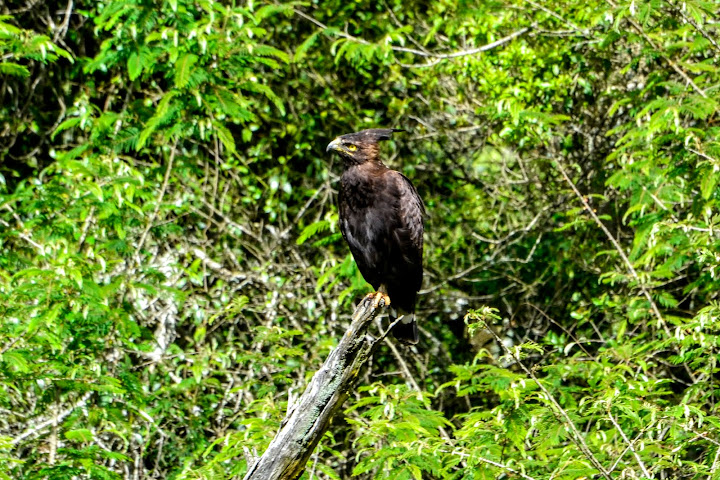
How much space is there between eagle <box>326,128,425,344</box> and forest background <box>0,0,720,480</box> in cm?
60

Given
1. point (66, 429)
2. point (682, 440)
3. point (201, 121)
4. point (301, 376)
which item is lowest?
point (301, 376)

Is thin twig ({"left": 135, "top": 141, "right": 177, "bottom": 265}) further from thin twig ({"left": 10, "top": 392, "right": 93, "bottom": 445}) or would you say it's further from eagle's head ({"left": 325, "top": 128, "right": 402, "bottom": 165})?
eagle's head ({"left": 325, "top": 128, "right": 402, "bottom": 165})

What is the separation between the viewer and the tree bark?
317cm

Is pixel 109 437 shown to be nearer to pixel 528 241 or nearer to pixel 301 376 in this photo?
pixel 301 376

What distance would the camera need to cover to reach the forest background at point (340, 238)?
4484mm

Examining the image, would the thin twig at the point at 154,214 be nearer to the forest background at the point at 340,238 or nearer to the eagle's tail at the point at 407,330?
the forest background at the point at 340,238

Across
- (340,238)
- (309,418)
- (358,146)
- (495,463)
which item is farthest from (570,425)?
(340,238)

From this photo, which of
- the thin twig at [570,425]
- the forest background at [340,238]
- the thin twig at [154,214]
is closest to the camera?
the thin twig at [570,425]

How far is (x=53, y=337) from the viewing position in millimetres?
4527

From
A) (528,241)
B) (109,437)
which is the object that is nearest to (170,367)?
(109,437)

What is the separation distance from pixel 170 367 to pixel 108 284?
3.09 ft

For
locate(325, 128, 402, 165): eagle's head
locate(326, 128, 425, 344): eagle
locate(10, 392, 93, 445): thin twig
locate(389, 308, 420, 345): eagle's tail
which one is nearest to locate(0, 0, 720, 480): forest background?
locate(10, 392, 93, 445): thin twig

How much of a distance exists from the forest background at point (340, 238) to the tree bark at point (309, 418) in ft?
2.02

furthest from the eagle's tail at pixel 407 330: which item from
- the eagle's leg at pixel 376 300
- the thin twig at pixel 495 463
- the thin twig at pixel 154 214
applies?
the thin twig at pixel 154 214
